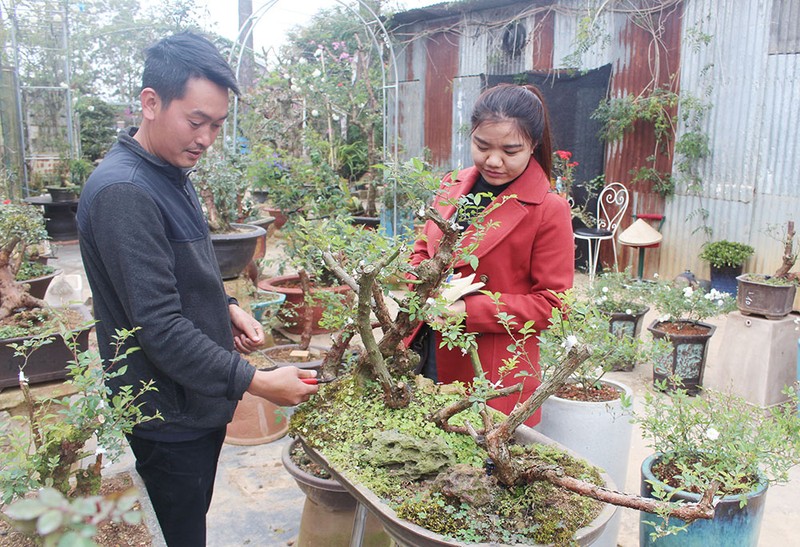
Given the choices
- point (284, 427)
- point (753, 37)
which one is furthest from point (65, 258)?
point (753, 37)

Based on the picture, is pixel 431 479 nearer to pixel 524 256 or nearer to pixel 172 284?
pixel 172 284

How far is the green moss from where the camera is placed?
4.11 ft

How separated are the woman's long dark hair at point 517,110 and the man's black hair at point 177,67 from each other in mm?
770

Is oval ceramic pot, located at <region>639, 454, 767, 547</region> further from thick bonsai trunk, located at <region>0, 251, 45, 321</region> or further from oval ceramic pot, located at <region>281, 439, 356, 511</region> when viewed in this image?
thick bonsai trunk, located at <region>0, 251, 45, 321</region>

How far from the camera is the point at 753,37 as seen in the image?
19.9 feet

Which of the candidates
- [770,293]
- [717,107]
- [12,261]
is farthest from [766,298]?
[12,261]

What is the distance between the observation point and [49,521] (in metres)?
0.48

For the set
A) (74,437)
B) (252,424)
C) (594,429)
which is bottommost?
(252,424)

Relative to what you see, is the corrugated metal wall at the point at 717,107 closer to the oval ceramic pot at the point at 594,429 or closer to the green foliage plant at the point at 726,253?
the green foliage plant at the point at 726,253

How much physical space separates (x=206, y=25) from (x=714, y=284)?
1155cm

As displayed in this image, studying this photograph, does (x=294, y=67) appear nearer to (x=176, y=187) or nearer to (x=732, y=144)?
(x=732, y=144)

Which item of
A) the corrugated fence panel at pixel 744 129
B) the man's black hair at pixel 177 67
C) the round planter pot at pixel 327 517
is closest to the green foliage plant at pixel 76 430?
the man's black hair at pixel 177 67

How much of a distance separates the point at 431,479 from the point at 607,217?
21.9 feet

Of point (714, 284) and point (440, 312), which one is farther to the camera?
point (714, 284)
